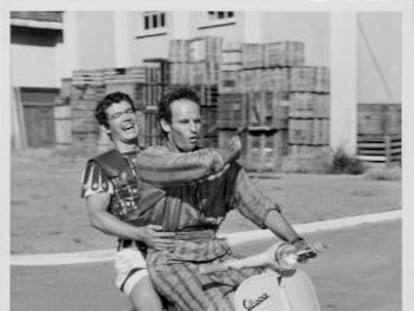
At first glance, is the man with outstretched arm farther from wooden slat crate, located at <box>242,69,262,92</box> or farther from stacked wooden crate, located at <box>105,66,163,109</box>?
wooden slat crate, located at <box>242,69,262,92</box>

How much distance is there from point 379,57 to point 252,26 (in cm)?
78

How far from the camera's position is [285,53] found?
5.25 meters

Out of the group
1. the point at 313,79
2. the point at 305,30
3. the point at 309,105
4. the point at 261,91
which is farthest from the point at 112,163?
the point at 261,91

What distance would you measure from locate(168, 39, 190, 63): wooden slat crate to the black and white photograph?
19mm

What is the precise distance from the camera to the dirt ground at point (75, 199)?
3.56m

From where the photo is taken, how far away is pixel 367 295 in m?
3.63

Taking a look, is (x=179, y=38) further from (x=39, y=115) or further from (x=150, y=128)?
(x=150, y=128)

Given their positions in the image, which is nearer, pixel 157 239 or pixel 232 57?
pixel 157 239

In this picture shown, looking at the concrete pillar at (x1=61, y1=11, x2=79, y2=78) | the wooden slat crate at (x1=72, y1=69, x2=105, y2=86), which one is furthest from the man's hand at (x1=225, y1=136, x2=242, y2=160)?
the wooden slat crate at (x1=72, y1=69, x2=105, y2=86)

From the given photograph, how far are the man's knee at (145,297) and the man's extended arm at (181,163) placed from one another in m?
0.28

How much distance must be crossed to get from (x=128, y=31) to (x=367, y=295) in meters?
1.57

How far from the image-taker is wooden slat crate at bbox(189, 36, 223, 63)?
4.47m

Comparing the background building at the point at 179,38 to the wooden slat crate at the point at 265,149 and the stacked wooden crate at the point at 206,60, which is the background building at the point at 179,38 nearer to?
the stacked wooden crate at the point at 206,60

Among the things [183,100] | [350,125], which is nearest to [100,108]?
[183,100]
